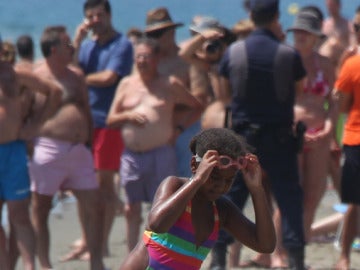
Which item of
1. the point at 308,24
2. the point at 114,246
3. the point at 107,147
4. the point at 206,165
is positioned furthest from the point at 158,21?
the point at 206,165

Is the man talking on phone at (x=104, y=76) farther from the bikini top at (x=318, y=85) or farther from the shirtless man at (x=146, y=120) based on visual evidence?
the bikini top at (x=318, y=85)

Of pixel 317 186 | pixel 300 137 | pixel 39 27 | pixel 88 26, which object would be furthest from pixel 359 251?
pixel 39 27

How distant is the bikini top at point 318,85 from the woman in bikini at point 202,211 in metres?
3.97

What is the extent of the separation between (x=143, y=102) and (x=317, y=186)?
151cm

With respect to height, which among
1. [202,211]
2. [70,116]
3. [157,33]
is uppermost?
[157,33]

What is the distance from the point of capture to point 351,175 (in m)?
8.72

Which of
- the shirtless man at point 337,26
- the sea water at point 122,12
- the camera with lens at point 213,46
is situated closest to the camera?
the camera with lens at point 213,46

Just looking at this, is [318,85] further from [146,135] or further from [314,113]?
[146,135]

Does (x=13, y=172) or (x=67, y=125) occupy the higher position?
(x=67, y=125)

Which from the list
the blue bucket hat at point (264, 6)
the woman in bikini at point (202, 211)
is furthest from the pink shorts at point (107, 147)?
the woman in bikini at point (202, 211)

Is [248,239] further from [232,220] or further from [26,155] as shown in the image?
[26,155]

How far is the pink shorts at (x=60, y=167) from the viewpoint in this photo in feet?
29.6

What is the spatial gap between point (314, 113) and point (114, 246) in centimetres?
230

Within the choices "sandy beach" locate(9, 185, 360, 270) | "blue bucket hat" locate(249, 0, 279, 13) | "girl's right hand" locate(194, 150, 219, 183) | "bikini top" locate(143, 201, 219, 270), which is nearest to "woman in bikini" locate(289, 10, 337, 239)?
"sandy beach" locate(9, 185, 360, 270)
